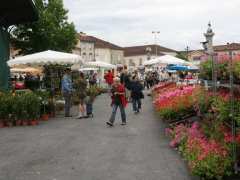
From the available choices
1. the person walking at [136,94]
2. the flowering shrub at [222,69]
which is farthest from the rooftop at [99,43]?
the flowering shrub at [222,69]

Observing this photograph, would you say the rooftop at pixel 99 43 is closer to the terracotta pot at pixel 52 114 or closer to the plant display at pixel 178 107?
the terracotta pot at pixel 52 114

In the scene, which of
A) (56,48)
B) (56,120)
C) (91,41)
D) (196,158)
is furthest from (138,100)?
(91,41)

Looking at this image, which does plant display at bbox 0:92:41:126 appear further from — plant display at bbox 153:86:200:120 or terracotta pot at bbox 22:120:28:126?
plant display at bbox 153:86:200:120

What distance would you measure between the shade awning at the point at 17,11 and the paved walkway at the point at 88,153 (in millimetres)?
8785

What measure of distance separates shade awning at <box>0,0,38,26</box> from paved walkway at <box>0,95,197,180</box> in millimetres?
8785

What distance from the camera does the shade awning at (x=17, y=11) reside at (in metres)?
23.7

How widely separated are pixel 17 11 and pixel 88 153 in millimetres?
16088

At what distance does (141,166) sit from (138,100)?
1243cm

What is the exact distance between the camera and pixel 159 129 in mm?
15375

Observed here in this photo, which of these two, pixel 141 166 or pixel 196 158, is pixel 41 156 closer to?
pixel 141 166

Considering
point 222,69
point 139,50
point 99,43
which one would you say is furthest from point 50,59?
point 139,50

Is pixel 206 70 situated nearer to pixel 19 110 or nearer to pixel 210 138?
pixel 210 138

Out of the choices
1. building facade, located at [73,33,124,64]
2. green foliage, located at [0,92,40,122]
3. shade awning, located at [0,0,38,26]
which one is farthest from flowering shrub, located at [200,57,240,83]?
building facade, located at [73,33,124,64]

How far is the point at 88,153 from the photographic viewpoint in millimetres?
11086
